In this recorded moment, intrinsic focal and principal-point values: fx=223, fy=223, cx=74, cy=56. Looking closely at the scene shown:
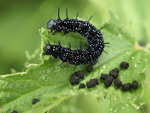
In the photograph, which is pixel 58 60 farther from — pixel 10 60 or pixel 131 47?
pixel 10 60

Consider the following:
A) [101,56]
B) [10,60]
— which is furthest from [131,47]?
[10,60]

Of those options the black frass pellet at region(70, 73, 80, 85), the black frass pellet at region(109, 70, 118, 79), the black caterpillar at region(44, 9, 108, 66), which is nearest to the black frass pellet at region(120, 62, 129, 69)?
the black frass pellet at region(109, 70, 118, 79)

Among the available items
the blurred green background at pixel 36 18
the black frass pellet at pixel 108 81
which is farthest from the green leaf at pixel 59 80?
the blurred green background at pixel 36 18

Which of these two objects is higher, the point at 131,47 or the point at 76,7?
the point at 76,7

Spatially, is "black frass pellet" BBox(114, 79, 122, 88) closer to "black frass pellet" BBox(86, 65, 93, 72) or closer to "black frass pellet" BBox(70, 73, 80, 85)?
"black frass pellet" BBox(86, 65, 93, 72)

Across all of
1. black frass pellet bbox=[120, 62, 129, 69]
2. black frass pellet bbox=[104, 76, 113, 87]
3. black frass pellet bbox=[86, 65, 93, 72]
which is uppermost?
black frass pellet bbox=[86, 65, 93, 72]

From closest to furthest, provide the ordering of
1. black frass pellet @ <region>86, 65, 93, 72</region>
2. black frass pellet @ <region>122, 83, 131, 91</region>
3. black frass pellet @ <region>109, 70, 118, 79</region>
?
black frass pellet @ <region>122, 83, 131, 91</region>
black frass pellet @ <region>109, 70, 118, 79</region>
black frass pellet @ <region>86, 65, 93, 72</region>
